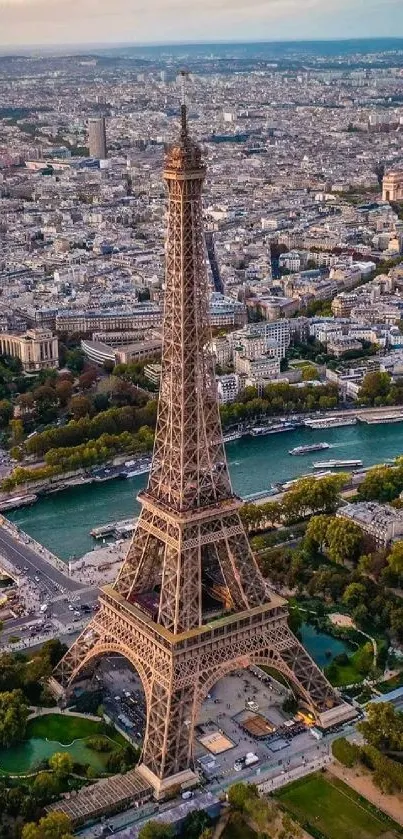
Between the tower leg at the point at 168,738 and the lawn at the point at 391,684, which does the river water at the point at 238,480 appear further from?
the tower leg at the point at 168,738

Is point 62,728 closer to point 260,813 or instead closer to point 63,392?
point 260,813

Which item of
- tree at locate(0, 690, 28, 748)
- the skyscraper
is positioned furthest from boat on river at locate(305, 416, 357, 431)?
the skyscraper

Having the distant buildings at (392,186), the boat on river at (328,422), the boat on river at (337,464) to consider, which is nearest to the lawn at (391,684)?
the boat on river at (337,464)

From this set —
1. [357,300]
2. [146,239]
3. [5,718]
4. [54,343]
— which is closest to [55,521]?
[5,718]

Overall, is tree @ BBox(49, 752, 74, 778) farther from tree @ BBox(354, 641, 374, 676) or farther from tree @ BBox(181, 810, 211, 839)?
tree @ BBox(354, 641, 374, 676)

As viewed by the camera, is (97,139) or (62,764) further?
(97,139)

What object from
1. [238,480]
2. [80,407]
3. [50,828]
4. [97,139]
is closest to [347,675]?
[50,828]

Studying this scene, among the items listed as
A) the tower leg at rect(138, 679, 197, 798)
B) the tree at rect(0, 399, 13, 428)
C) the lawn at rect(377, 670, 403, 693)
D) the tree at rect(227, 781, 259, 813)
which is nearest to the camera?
the tree at rect(227, 781, 259, 813)
